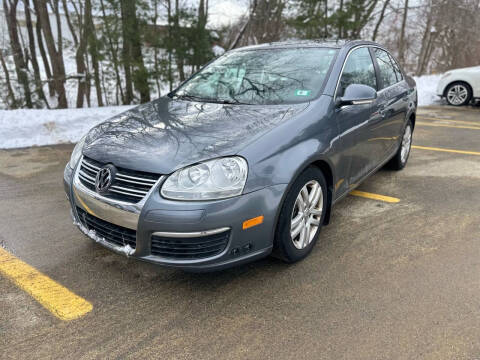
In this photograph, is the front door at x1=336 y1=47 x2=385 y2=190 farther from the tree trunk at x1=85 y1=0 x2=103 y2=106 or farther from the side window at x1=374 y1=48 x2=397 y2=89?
the tree trunk at x1=85 y1=0 x2=103 y2=106

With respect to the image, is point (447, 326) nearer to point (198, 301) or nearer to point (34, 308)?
point (198, 301)

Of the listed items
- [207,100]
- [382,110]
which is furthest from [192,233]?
[382,110]

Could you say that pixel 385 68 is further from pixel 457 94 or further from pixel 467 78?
pixel 457 94

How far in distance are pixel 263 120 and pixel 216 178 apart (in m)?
0.64

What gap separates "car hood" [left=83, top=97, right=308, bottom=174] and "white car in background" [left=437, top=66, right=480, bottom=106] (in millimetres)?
9772

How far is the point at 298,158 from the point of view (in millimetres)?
2447

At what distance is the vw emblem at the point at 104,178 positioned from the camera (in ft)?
7.52

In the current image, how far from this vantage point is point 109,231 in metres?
2.39

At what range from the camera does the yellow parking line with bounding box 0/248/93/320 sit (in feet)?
7.43

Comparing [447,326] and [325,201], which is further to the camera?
[325,201]

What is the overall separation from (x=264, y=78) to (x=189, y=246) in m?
1.71

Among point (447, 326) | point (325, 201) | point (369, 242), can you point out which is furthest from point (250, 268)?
point (447, 326)

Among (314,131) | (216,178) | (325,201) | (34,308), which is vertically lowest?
(34,308)

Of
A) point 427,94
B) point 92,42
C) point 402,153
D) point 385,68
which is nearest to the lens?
point 385,68
